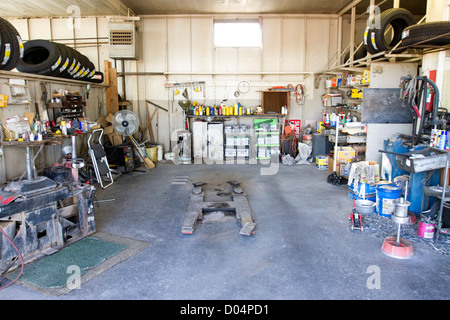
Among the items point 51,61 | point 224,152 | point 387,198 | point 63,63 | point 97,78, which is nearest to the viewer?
point 387,198

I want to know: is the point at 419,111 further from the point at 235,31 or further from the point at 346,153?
the point at 235,31

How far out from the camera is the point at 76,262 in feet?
10.3

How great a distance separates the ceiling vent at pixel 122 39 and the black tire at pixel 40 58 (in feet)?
7.50

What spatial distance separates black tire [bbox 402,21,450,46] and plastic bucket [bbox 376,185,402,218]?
76.0 inches

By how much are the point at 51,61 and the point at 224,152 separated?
4350 millimetres

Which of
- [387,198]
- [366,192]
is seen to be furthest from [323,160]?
[387,198]

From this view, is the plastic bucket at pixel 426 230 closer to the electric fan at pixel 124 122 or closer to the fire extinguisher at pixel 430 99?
the fire extinguisher at pixel 430 99

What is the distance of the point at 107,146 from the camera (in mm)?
7098

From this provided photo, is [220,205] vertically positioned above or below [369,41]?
below

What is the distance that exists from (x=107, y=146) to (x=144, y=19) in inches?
144

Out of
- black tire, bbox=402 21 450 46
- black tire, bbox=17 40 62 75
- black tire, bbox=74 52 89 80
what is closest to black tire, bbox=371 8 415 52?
black tire, bbox=402 21 450 46

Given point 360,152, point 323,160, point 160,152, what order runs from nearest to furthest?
point 360,152, point 323,160, point 160,152

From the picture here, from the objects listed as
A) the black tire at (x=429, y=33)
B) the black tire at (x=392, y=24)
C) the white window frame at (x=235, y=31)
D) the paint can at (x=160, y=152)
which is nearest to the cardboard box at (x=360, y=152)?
the black tire at (x=392, y=24)
